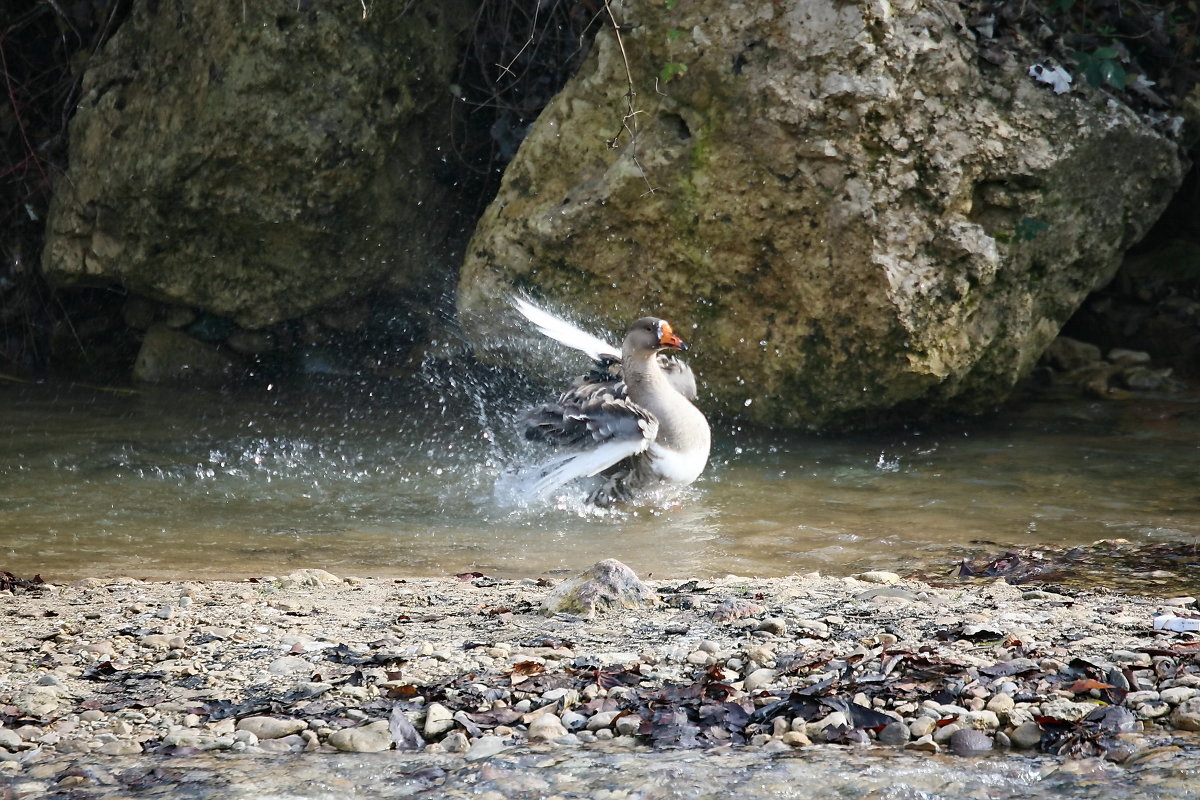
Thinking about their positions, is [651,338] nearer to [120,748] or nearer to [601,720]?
[601,720]

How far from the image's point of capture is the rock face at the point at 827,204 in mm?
7266

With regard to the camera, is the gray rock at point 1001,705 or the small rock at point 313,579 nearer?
the gray rock at point 1001,705

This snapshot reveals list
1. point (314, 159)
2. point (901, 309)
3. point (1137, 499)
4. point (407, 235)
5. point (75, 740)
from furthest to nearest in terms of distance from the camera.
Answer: point (407, 235)
point (314, 159)
point (901, 309)
point (1137, 499)
point (75, 740)

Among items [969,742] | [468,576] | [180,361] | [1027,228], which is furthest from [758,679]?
[180,361]

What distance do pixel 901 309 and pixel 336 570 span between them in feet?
12.4

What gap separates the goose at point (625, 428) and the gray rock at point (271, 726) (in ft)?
10.8

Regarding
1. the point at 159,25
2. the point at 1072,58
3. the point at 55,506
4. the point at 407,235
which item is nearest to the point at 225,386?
the point at 407,235

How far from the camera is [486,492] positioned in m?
6.69

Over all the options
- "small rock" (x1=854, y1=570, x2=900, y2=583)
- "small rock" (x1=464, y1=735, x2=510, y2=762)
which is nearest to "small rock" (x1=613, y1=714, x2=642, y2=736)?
"small rock" (x1=464, y1=735, x2=510, y2=762)

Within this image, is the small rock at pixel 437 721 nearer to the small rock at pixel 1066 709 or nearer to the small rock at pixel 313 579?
the small rock at pixel 1066 709

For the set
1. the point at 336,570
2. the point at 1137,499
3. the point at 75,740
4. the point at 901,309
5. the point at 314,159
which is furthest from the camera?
the point at 314,159

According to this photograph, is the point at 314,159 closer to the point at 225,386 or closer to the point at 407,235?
the point at 407,235

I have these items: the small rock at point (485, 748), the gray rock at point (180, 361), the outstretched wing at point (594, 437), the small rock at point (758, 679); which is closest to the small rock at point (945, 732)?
the small rock at point (758, 679)

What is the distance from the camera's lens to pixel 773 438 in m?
7.84
